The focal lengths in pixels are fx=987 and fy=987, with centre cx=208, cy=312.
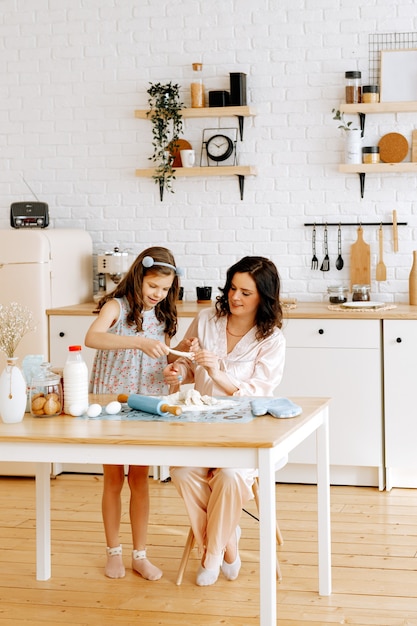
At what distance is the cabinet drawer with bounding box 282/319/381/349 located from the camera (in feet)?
16.4

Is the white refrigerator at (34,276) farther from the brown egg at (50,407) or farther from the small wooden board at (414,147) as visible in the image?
the brown egg at (50,407)

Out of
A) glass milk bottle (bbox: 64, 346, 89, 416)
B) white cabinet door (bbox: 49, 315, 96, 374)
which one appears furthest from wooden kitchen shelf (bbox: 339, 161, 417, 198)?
glass milk bottle (bbox: 64, 346, 89, 416)

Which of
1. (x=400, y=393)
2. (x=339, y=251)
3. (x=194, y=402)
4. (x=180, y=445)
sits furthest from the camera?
(x=339, y=251)

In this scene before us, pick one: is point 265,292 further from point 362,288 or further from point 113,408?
point 362,288

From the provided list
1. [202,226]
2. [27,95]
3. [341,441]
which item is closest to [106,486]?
[341,441]

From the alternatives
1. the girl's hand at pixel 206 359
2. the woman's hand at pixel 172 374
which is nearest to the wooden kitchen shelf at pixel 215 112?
the woman's hand at pixel 172 374

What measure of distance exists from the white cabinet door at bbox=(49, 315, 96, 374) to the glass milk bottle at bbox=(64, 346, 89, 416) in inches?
84.6

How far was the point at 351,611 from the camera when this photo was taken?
11.2 feet

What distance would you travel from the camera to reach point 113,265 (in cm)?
569

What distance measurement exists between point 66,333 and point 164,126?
1.34m

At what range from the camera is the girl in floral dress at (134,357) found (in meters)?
3.76

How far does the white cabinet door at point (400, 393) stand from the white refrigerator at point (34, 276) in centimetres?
182

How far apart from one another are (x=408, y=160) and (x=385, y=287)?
28.2 inches

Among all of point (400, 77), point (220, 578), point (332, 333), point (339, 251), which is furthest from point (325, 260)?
point (220, 578)
